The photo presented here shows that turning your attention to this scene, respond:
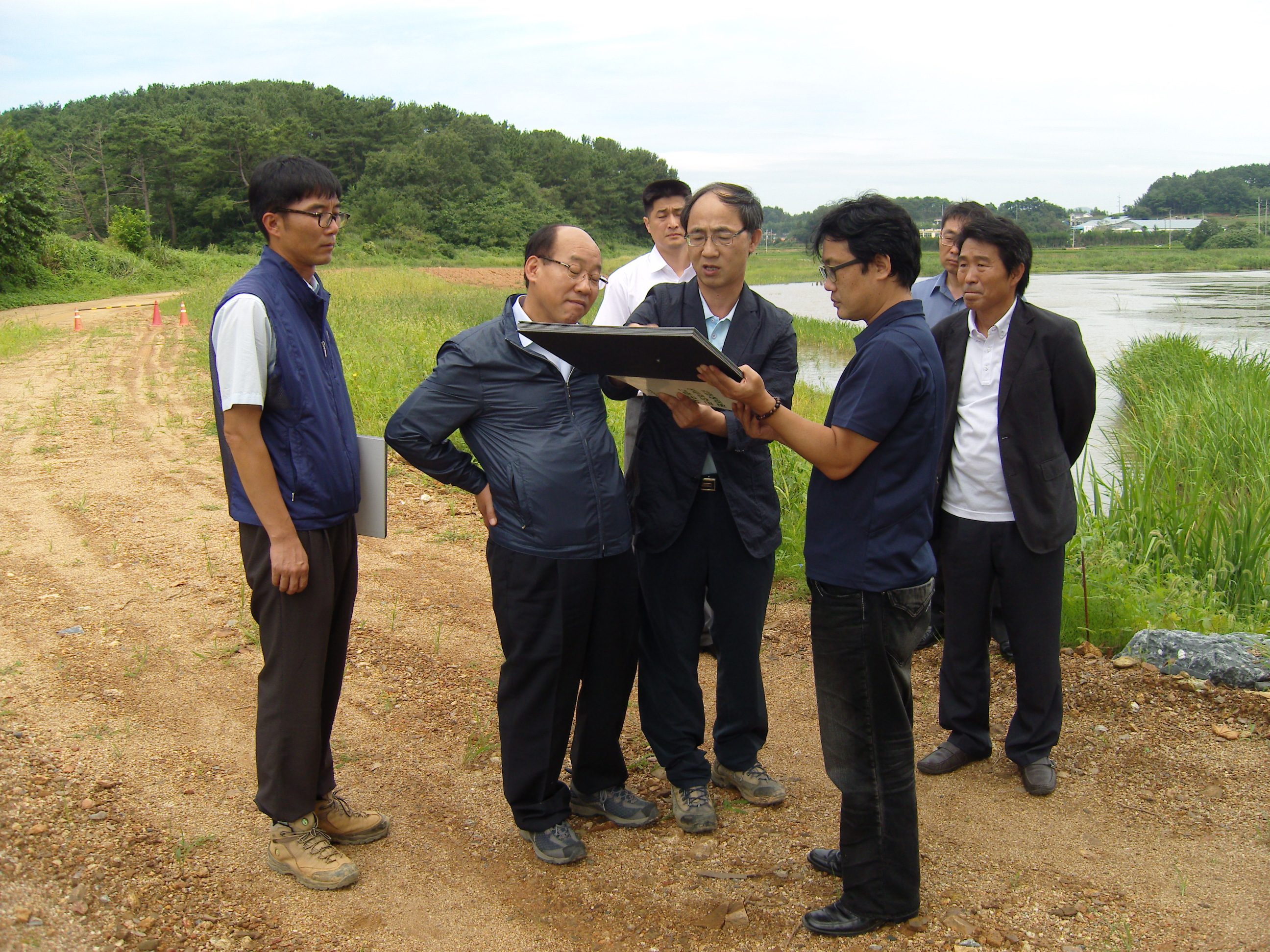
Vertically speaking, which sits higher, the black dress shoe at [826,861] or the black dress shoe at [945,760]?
the black dress shoe at [826,861]

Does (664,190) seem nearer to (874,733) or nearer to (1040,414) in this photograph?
(1040,414)

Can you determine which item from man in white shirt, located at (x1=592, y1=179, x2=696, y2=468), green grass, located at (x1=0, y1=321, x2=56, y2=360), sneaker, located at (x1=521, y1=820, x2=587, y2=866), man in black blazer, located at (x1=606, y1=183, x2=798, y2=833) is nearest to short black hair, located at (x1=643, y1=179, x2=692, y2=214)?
man in white shirt, located at (x1=592, y1=179, x2=696, y2=468)

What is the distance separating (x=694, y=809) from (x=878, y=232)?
1.86 m

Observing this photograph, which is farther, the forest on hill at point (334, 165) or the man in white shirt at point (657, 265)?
the forest on hill at point (334, 165)

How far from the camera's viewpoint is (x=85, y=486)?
6738 millimetres

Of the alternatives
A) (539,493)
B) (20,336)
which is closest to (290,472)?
(539,493)

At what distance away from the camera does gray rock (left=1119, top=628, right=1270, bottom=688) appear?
11.8ft

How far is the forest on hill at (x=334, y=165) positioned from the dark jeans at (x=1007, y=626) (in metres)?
37.6

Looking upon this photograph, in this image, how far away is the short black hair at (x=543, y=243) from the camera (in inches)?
105

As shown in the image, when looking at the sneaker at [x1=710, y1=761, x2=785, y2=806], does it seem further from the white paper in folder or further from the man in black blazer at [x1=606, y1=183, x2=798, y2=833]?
the white paper in folder

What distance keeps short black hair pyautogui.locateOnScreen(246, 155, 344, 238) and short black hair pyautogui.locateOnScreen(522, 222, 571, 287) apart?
579 mm

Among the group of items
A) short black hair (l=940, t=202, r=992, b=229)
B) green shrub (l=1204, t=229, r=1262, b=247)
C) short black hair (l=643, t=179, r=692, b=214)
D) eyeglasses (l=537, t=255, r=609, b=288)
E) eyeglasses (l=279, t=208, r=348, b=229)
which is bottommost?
eyeglasses (l=537, t=255, r=609, b=288)

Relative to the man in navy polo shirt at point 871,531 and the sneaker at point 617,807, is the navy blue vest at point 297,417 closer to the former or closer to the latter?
the man in navy polo shirt at point 871,531

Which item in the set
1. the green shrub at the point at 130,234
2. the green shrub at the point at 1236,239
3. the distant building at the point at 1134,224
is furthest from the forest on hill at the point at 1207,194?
the green shrub at the point at 130,234
